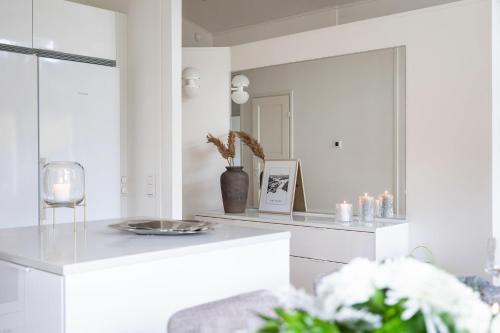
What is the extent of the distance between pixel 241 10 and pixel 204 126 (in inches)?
86.1

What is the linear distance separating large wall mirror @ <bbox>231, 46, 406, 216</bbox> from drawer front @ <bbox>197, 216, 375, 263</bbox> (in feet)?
1.46

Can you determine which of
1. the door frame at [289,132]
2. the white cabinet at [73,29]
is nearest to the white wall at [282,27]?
the door frame at [289,132]

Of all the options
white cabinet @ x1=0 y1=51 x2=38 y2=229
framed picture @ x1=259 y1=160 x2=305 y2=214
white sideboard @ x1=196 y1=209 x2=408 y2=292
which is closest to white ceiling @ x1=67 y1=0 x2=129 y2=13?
white cabinet @ x1=0 y1=51 x2=38 y2=229

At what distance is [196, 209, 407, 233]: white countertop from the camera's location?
347cm

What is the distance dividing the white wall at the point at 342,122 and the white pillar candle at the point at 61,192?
2.46m

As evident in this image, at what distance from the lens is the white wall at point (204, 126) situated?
4.57 meters

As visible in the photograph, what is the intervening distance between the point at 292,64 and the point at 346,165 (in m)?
0.96

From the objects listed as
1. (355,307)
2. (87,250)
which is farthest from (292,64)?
(355,307)

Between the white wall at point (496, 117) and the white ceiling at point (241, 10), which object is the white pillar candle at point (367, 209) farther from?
the white ceiling at point (241, 10)

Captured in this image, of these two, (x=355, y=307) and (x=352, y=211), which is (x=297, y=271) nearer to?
(x=352, y=211)

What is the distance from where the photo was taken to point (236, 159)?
4.50 metres

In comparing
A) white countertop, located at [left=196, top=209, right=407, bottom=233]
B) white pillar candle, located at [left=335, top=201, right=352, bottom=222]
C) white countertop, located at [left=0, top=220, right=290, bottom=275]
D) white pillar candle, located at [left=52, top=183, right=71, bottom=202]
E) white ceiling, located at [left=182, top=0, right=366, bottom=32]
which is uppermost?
white ceiling, located at [left=182, top=0, right=366, bottom=32]

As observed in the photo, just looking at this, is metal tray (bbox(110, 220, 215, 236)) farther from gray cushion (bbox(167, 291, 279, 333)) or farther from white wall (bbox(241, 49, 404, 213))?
white wall (bbox(241, 49, 404, 213))

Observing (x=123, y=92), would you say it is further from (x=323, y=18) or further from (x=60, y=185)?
(x=323, y=18)
